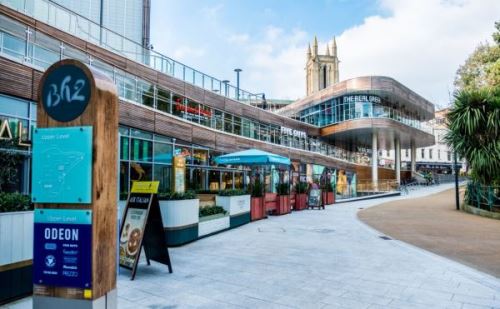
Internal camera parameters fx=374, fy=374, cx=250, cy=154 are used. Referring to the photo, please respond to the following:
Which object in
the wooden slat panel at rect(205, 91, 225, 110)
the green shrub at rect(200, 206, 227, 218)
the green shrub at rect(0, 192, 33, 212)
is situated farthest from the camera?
the wooden slat panel at rect(205, 91, 225, 110)

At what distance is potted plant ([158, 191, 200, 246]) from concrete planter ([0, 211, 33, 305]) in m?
3.62

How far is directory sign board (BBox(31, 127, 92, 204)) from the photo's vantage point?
241 centimetres

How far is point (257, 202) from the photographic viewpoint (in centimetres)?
1358

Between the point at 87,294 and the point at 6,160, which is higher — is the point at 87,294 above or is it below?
below

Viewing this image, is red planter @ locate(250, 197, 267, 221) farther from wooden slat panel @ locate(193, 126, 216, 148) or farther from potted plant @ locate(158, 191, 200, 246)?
wooden slat panel @ locate(193, 126, 216, 148)

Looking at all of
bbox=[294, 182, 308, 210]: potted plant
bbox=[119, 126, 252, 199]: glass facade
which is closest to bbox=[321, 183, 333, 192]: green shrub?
bbox=[294, 182, 308, 210]: potted plant

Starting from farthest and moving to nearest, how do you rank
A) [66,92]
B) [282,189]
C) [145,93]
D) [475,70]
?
[475,70] → [145,93] → [282,189] → [66,92]

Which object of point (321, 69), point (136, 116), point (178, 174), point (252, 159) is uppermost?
point (321, 69)

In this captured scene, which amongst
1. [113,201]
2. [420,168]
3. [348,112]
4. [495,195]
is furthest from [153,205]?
[420,168]

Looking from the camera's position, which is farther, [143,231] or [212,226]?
[212,226]

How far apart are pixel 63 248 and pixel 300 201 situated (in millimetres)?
16205

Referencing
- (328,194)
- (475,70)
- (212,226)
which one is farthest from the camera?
(475,70)

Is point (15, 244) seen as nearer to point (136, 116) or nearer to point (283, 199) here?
point (283, 199)

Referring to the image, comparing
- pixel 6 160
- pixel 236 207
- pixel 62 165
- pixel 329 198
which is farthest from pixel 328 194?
pixel 62 165
